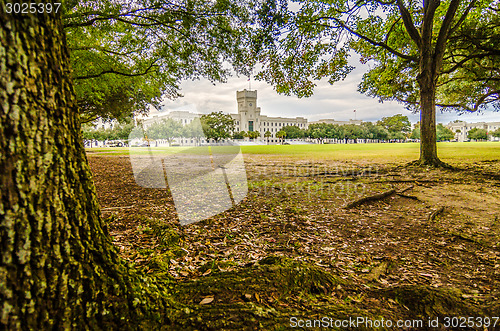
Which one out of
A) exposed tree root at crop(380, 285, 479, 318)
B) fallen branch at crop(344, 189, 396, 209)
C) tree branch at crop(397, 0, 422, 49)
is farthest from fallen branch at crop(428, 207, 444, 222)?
tree branch at crop(397, 0, 422, 49)

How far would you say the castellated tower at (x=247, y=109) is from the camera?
124938 millimetres

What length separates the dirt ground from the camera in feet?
6.78

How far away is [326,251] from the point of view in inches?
148

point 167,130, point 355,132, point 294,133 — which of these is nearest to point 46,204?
point 167,130

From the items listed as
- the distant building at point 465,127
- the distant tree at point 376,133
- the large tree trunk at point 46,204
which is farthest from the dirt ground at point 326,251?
the distant building at point 465,127

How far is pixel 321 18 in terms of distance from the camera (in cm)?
1140

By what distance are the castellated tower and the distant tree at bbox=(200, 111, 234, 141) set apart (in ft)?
177

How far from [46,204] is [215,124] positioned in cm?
7219

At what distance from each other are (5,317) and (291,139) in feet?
378

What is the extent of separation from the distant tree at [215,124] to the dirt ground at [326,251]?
64009 mm

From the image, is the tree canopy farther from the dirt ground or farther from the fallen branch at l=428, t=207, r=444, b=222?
the fallen branch at l=428, t=207, r=444, b=222

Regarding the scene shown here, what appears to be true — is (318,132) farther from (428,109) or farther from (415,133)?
(428,109)

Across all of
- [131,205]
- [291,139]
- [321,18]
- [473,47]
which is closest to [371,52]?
[321,18]

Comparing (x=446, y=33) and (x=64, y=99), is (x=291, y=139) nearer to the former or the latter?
(x=446, y=33)
